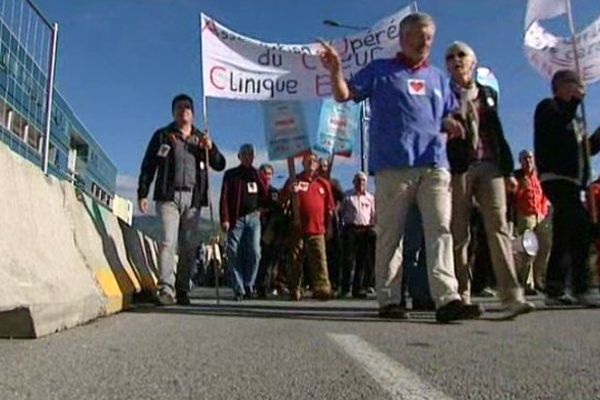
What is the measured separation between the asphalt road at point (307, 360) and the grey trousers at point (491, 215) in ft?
1.63

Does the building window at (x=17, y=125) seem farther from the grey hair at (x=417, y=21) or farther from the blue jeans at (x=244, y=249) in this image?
the grey hair at (x=417, y=21)

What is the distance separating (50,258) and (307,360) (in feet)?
7.69

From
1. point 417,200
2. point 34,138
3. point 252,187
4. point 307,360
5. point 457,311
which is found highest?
point 34,138

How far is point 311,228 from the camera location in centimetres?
980

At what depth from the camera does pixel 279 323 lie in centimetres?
550

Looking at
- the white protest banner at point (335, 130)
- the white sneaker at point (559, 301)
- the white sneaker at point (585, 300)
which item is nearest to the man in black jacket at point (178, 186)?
the white sneaker at point (559, 301)

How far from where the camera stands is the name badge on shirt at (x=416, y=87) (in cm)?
586

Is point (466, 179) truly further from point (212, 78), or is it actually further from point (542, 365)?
point (212, 78)

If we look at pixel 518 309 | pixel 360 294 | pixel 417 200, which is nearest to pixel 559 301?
pixel 518 309

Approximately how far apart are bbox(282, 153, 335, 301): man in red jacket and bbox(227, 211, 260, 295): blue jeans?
1.66 feet

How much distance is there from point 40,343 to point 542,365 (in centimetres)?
237

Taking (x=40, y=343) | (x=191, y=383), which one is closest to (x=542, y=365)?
(x=191, y=383)

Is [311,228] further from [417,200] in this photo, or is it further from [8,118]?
[417,200]

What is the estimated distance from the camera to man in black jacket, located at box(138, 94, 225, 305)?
25.2 ft
